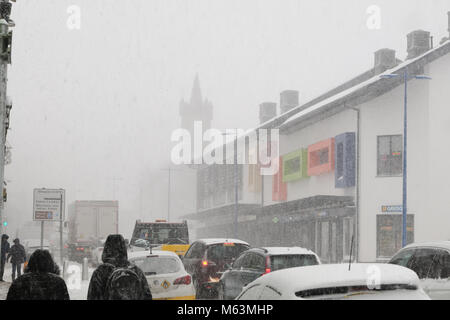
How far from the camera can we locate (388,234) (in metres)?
37.8

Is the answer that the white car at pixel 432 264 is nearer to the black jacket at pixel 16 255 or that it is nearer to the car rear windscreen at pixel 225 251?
the car rear windscreen at pixel 225 251

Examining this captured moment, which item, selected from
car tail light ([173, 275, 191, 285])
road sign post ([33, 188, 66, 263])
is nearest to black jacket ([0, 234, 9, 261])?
road sign post ([33, 188, 66, 263])

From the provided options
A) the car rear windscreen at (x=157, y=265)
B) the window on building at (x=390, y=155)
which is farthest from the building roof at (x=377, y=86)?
the car rear windscreen at (x=157, y=265)

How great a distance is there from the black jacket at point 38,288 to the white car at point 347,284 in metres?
1.84

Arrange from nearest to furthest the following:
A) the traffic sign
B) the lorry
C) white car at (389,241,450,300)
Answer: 1. white car at (389,241,450,300)
2. the traffic sign
3. the lorry

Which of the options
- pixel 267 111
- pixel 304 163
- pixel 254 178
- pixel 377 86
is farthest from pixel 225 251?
pixel 267 111

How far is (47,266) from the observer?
21.0 feet

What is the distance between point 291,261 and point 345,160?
27.5m

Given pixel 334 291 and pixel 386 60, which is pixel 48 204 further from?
pixel 386 60

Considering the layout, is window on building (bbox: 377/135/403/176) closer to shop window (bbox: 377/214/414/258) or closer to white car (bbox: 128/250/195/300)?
shop window (bbox: 377/214/414/258)

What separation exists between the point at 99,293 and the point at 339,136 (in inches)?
1406

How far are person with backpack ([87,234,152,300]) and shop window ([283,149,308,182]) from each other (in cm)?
3999

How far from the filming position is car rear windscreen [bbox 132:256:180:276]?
13102 mm
